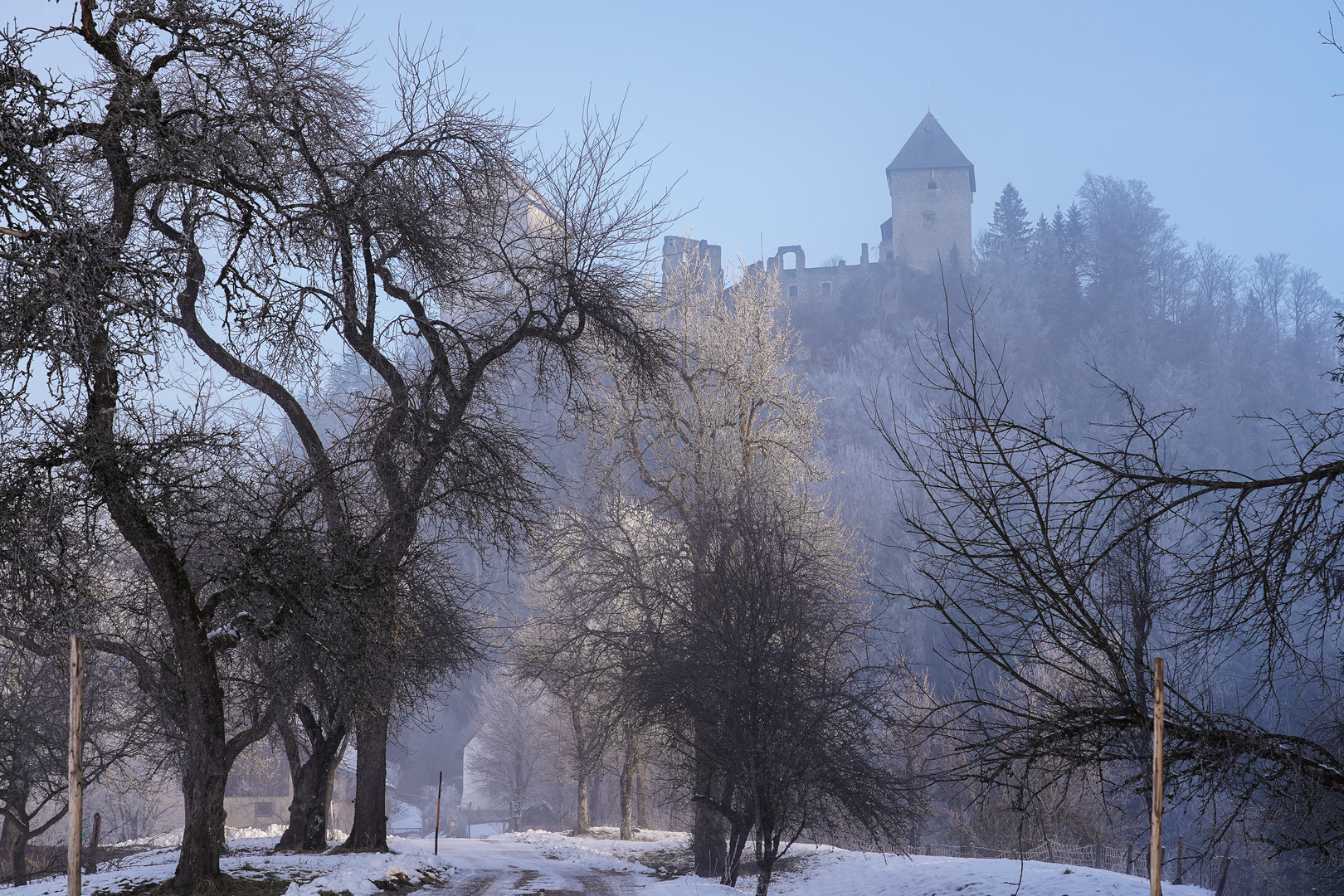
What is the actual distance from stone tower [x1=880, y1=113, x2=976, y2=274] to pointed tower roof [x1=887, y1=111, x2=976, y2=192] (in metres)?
0.10

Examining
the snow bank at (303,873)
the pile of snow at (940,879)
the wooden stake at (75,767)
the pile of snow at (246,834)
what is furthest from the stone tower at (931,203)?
the wooden stake at (75,767)

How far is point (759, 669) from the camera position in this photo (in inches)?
516

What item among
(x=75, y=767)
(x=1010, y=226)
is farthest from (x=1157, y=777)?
(x=1010, y=226)

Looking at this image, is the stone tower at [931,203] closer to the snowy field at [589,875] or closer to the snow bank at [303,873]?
the snowy field at [589,875]

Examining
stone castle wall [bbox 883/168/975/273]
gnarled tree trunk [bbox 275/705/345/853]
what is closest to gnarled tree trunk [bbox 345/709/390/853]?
gnarled tree trunk [bbox 275/705/345/853]

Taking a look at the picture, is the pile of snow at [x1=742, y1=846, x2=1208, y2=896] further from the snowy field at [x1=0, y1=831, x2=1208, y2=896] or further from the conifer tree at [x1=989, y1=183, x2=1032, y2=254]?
the conifer tree at [x1=989, y1=183, x2=1032, y2=254]

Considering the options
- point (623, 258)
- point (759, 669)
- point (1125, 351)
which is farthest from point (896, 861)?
point (1125, 351)

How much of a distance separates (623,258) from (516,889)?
31.1 feet

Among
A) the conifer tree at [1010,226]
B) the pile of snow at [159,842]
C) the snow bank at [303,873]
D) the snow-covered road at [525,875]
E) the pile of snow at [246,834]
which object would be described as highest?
the conifer tree at [1010,226]

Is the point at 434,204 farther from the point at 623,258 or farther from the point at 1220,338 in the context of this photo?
the point at 1220,338

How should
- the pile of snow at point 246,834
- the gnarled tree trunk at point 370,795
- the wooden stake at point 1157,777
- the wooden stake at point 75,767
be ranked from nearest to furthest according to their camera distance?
1. the wooden stake at point 1157,777
2. the wooden stake at point 75,767
3. the gnarled tree trunk at point 370,795
4. the pile of snow at point 246,834

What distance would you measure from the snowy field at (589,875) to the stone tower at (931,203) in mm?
98329

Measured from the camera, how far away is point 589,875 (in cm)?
1659

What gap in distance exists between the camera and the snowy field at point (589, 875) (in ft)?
37.0
